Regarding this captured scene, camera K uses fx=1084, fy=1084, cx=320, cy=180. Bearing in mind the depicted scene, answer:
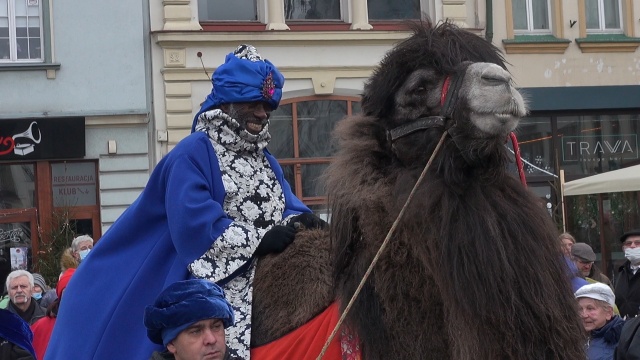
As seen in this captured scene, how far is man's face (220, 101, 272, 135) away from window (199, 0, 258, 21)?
1340 centimetres

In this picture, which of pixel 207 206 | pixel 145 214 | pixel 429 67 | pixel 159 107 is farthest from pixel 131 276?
pixel 159 107

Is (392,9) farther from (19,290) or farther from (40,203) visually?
(19,290)

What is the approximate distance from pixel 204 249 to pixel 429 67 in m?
1.06

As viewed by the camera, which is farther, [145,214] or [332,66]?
[332,66]

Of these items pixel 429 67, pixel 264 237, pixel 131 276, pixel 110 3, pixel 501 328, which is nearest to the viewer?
pixel 501 328

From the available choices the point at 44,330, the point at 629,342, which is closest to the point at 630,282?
the point at 629,342

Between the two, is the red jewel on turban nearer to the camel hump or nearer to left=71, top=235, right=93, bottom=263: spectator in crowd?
the camel hump

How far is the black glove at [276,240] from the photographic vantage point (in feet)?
13.3

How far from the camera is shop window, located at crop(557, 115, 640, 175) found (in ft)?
61.2

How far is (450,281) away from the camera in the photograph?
11.2ft

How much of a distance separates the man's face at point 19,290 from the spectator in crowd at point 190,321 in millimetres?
6131

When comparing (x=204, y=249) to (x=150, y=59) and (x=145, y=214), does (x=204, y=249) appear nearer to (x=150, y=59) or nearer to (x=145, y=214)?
(x=145, y=214)

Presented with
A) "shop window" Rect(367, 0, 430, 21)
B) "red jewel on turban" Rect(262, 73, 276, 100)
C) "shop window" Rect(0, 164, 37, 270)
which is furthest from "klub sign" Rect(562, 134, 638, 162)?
"red jewel on turban" Rect(262, 73, 276, 100)

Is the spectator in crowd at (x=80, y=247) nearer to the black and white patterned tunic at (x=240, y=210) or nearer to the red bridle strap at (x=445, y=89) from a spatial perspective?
the black and white patterned tunic at (x=240, y=210)
